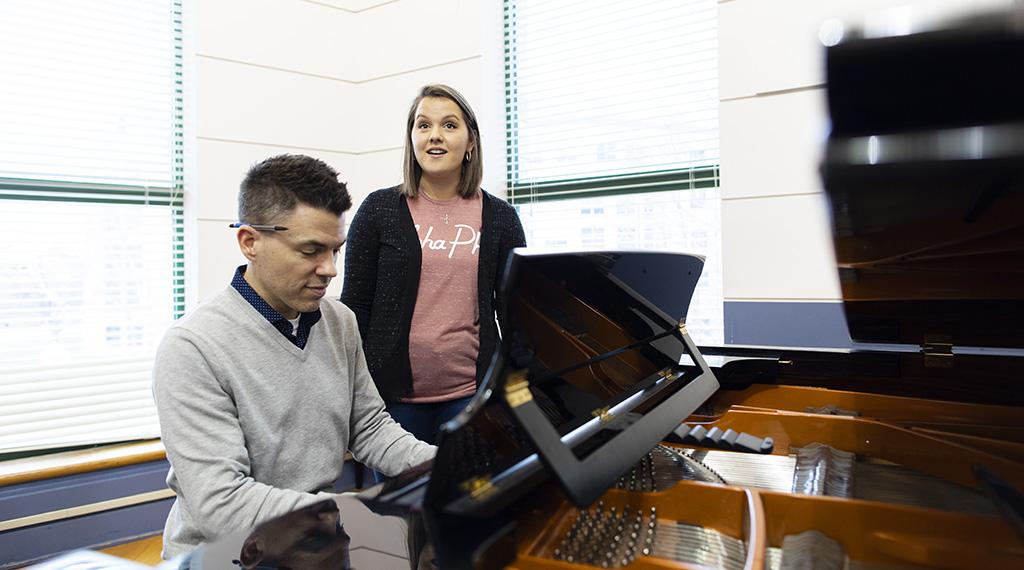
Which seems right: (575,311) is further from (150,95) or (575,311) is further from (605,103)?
(150,95)

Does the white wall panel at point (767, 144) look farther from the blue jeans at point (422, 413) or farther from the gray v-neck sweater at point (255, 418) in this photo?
the gray v-neck sweater at point (255, 418)

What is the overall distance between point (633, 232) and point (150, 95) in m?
2.16

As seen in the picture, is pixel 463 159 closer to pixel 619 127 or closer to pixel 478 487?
pixel 619 127

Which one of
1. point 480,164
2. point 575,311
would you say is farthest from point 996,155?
point 480,164

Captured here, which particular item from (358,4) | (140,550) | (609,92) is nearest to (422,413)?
(140,550)

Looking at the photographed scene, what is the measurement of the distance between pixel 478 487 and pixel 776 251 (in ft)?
6.36

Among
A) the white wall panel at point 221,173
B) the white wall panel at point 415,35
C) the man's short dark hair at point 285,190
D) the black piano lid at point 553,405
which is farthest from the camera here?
the white wall panel at point 415,35

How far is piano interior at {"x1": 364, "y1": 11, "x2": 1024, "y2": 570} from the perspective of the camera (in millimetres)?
739

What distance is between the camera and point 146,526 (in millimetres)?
2758

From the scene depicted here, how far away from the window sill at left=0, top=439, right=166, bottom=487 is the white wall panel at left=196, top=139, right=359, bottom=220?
99 centimetres

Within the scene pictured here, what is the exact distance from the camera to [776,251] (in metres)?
2.46

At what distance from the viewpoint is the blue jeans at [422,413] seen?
6.62 ft

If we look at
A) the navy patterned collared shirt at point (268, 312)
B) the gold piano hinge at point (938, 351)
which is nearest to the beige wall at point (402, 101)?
the gold piano hinge at point (938, 351)

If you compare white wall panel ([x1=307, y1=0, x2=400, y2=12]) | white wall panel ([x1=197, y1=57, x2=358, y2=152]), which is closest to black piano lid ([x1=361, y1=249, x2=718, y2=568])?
white wall panel ([x1=197, y1=57, x2=358, y2=152])
